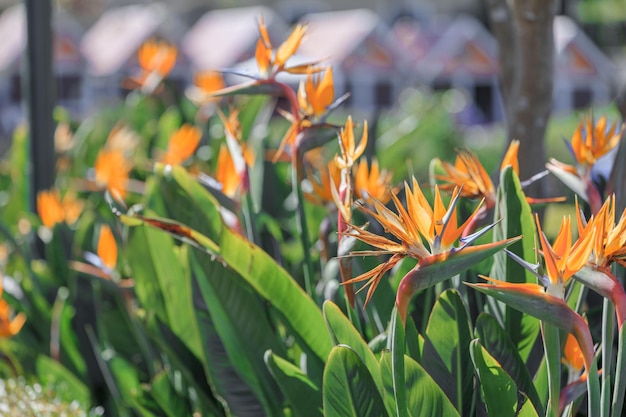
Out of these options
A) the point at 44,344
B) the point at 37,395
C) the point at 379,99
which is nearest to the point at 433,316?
the point at 37,395

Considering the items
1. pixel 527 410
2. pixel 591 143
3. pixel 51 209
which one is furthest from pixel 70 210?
pixel 527 410

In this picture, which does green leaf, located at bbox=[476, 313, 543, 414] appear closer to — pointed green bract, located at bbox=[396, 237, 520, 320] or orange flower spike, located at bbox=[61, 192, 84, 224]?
pointed green bract, located at bbox=[396, 237, 520, 320]

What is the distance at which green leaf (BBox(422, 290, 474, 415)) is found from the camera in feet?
3.49

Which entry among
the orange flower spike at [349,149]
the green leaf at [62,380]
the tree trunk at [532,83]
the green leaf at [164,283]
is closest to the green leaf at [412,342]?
the orange flower spike at [349,149]

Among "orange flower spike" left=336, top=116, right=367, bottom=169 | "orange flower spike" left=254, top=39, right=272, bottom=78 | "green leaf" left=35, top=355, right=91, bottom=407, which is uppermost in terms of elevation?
"orange flower spike" left=254, top=39, right=272, bottom=78

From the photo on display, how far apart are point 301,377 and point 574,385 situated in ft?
1.12

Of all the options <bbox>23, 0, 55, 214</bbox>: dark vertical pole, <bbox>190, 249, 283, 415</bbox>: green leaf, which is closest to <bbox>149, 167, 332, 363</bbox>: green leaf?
<bbox>190, 249, 283, 415</bbox>: green leaf

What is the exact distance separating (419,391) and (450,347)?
134mm

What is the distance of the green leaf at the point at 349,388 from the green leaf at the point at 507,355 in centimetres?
16

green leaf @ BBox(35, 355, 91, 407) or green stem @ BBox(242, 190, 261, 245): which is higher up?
green stem @ BBox(242, 190, 261, 245)

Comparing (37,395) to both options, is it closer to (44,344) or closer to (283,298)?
(44,344)

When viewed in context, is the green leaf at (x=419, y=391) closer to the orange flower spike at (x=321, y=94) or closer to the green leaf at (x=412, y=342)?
the green leaf at (x=412, y=342)

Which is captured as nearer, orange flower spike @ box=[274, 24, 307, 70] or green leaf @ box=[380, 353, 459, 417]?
green leaf @ box=[380, 353, 459, 417]

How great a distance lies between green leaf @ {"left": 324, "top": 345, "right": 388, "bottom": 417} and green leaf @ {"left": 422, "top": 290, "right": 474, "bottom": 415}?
109mm
